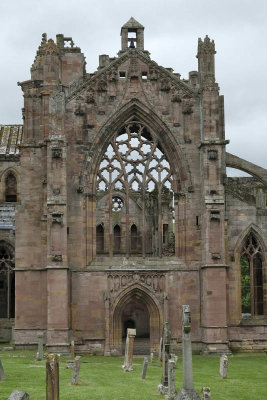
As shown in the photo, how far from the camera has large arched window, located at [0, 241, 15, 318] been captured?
44.7m

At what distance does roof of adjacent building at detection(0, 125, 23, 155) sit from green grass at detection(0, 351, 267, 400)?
75.7 ft

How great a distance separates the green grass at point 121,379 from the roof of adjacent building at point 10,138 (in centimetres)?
2309

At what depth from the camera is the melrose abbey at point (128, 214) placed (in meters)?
34.1

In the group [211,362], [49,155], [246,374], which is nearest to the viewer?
[246,374]

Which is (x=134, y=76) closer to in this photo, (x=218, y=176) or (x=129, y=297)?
(x=218, y=176)

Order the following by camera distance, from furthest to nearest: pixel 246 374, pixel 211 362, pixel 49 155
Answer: pixel 49 155 < pixel 211 362 < pixel 246 374

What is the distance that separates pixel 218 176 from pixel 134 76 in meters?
6.45

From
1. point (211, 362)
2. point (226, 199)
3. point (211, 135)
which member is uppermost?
point (211, 135)

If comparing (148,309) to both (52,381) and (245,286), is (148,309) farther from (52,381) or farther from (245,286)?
(245,286)

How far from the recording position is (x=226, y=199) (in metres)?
35.8

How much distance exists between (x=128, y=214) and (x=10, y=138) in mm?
21752

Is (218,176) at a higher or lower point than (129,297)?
higher

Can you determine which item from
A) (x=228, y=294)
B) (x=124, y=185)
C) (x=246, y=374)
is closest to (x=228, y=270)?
(x=228, y=294)

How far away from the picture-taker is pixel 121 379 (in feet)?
80.6
